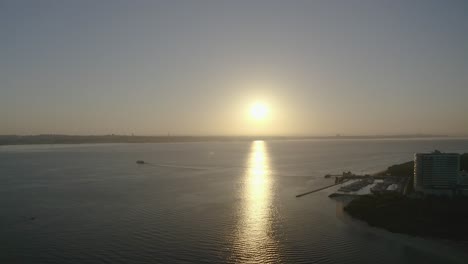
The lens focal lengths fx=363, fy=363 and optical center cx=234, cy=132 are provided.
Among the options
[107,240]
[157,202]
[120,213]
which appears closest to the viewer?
[107,240]

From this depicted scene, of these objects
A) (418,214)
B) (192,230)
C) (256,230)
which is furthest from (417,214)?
(192,230)

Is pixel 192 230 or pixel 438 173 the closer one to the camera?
pixel 192 230

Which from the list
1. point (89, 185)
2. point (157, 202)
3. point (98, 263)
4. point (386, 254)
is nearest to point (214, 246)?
point (98, 263)

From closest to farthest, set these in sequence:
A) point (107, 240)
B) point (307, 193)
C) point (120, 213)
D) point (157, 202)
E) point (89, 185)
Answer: point (107, 240) < point (120, 213) < point (157, 202) < point (307, 193) < point (89, 185)

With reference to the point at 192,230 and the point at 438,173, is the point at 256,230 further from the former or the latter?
the point at 438,173

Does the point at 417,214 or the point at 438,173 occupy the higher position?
the point at 438,173

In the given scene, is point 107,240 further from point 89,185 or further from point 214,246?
point 89,185

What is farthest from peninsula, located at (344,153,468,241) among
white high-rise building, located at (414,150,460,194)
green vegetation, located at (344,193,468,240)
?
white high-rise building, located at (414,150,460,194)
